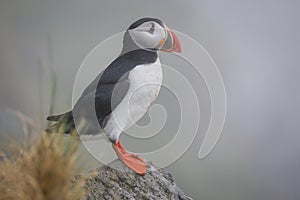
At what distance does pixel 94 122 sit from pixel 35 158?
1104mm

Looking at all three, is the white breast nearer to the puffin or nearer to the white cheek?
the puffin

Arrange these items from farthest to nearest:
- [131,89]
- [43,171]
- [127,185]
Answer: [131,89] → [127,185] → [43,171]

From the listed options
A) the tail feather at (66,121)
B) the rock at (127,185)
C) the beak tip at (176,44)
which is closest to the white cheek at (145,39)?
the beak tip at (176,44)

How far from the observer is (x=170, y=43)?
3.02 meters

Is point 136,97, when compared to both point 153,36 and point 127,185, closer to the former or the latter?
point 153,36

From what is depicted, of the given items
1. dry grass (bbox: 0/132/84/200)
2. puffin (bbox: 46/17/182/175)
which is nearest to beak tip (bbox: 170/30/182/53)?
puffin (bbox: 46/17/182/175)

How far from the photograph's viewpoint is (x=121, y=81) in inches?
119

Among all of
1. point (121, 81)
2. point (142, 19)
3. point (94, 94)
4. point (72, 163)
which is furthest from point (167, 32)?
point (72, 163)

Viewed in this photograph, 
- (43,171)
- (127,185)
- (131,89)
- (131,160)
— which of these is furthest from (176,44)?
(43,171)

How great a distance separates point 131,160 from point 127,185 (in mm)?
250

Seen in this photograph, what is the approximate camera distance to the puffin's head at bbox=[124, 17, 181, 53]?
2986 millimetres

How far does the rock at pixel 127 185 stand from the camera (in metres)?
2.67

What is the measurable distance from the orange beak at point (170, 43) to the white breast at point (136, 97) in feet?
0.41

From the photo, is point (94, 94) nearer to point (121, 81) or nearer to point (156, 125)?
point (121, 81)
